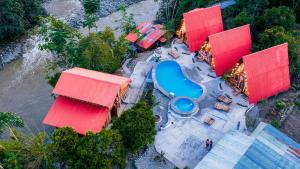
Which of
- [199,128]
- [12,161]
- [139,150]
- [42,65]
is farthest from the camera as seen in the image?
[42,65]

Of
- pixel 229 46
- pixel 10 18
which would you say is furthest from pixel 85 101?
pixel 10 18

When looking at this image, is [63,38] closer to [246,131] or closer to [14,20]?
[14,20]

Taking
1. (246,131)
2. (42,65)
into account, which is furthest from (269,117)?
(42,65)

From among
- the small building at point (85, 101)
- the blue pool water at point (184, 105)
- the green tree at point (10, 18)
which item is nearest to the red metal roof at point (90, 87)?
the small building at point (85, 101)

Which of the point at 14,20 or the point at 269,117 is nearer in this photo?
the point at 269,117

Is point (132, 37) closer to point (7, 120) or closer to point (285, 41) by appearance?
point (285, 41)
